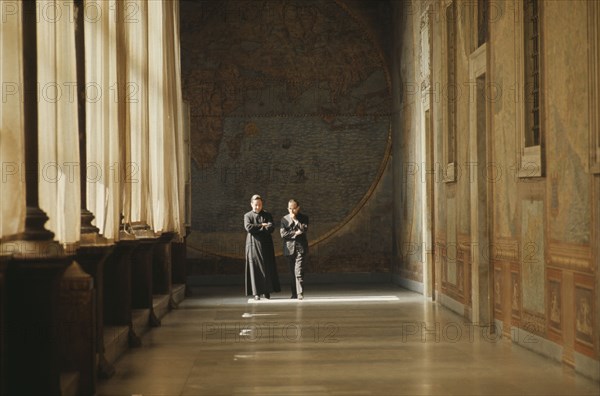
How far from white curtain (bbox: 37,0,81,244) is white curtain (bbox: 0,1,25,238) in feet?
2.29

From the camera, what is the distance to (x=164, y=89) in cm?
1570

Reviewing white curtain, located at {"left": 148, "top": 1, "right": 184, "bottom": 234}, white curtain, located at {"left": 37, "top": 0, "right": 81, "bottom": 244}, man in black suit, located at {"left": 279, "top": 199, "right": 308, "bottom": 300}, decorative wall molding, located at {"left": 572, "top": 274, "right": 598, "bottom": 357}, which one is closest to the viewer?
white curtain, located at {"left": 37, "top": 0, "right": 81, "bottom": 244}

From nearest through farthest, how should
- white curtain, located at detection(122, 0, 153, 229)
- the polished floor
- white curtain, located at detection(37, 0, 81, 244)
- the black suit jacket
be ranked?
1. white curtain, located at detection(37, 0, 81, 244)
2. the polished floor
3. white curtain, located at detection(122, 0, 153, 229)
4. the black suit jacket

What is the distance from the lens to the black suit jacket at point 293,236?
19344mm

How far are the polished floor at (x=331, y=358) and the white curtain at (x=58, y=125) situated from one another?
1.98 m

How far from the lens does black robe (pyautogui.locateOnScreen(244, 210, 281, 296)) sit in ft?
61.8

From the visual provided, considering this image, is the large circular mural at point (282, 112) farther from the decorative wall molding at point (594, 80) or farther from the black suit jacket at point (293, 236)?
the decorative wall molding at point (594, 80)

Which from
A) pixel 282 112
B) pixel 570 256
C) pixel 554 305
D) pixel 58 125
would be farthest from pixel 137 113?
pixel 282 112

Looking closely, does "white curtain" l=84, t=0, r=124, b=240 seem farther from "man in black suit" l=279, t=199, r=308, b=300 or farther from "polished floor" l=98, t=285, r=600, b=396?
"man in black suit" l=279, t=199, r=308, b=300

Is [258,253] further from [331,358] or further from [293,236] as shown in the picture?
[331,358]

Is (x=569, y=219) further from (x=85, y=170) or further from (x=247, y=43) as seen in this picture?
(x=247, y=43)

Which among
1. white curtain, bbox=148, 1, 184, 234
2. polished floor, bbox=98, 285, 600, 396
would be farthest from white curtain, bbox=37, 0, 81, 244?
white curtain, bbox=148, 1, 184, 234

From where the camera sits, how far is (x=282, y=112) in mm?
23672

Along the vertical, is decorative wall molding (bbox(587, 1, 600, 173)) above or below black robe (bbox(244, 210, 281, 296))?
above
